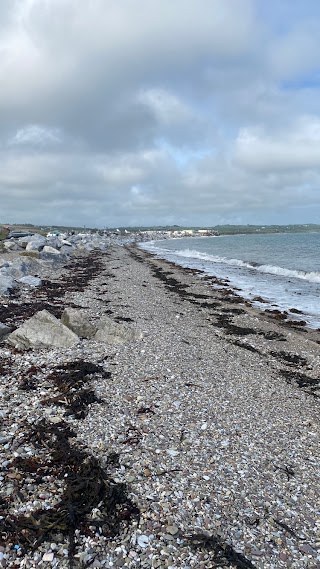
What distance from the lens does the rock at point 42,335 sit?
9.60 meters

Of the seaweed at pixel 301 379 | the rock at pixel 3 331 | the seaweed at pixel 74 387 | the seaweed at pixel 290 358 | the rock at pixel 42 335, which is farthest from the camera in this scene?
the seaweed at pixel 290 358

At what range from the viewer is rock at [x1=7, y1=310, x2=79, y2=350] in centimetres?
960

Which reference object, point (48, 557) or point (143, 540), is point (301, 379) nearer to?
point (143, 540)

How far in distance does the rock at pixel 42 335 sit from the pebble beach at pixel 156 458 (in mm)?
249

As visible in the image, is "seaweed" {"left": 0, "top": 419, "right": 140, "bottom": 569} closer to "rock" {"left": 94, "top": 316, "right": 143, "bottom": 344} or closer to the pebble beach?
the pebble beach

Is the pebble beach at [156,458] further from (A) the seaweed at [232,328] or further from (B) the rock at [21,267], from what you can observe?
(B) the rock at [21,267]

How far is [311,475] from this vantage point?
5.59m

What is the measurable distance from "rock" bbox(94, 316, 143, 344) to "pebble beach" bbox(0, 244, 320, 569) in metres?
A: 0.23

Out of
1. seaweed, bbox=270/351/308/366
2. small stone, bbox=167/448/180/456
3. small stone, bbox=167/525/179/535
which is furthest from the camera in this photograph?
seaweed, bbox=270/351/308/366

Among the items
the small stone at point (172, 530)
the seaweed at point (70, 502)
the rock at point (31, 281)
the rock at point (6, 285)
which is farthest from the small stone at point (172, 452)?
the rock at point (31, 281)

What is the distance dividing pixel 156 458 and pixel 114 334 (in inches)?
228

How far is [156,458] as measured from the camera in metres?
5.45

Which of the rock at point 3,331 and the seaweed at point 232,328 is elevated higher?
the rock at point 3,331

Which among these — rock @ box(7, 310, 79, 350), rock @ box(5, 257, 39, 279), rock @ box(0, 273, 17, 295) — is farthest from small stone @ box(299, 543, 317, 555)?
rock @ box(5, 257, 39, 279)
